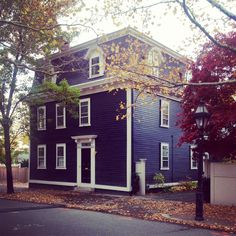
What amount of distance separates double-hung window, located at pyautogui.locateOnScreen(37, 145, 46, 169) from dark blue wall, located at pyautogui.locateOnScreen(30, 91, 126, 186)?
2.53ft

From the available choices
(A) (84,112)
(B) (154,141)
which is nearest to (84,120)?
(A) (84,112)

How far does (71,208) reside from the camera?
1588cm

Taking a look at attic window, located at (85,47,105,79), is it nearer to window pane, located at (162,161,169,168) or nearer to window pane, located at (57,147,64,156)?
window pane, located at (57,147,64,156)

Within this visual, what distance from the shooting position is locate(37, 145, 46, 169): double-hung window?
2702cm

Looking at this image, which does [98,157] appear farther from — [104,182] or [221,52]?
[221,52]

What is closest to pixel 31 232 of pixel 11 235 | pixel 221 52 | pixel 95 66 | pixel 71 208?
pixel 11 235

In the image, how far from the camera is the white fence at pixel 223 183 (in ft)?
51.1

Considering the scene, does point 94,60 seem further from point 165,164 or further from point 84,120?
point 165,164

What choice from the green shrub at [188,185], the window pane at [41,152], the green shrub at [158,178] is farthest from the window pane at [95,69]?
the green shrub at [188,185]

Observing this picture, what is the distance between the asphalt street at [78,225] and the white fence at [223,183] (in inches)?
201

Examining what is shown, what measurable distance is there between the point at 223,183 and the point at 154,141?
765 centimetres

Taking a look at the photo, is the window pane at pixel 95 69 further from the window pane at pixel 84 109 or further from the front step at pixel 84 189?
the front step at pixel 84 189

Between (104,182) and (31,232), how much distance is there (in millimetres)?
12180

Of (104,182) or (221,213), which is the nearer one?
(221,213)
